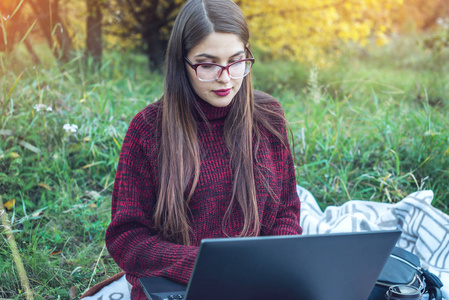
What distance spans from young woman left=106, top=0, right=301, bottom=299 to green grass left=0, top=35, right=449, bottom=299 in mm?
721

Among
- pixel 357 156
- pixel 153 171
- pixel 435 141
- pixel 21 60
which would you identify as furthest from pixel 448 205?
pixel 21 60

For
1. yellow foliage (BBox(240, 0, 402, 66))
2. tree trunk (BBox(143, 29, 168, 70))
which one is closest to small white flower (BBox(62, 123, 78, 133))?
yellow foliage (BBox(240, 0, 402, 66))

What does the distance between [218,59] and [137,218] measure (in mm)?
609

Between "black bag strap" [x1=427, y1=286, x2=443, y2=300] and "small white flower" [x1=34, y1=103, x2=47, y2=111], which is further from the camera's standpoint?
"small white flower" [x1=34, y1=103, x2=47, y2=111]

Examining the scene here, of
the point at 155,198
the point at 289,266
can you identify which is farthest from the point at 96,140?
the point at 289,266

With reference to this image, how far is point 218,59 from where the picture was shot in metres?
1.68

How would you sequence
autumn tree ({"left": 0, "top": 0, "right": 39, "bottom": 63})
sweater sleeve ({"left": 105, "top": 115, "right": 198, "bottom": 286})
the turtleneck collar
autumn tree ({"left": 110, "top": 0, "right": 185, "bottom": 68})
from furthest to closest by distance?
autumn tree ({"left": 110, "top": 0, "right": 185, "bottom": 68}), autumn tree ({"left": 0, "top": 0, "right": 39, "bottom": 63}), the turtleneck collar, sweater sleeve ({"left": 105, "top": 115, "right": 198, "bottom": 286})

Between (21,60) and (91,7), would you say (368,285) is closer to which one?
(21,60)

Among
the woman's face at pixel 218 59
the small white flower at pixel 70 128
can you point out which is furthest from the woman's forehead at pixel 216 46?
the small white flower at pixel 70 128

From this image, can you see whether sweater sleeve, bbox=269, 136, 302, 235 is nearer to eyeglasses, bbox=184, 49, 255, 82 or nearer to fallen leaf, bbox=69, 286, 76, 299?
eyeglasses, bbox=184, 49, 255, 82

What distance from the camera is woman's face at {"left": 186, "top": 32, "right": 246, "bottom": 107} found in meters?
1.67

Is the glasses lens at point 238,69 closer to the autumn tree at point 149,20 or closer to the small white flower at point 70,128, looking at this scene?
the small white flower at point 70,128

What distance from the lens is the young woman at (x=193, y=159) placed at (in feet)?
5.51

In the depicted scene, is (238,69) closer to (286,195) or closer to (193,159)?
(193,159)
